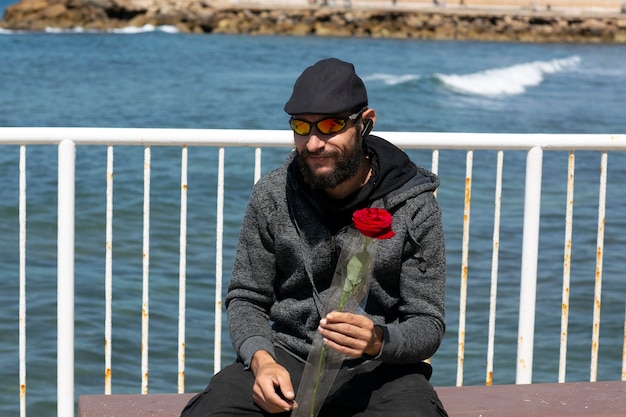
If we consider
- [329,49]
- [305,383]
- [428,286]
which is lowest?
[329,49]

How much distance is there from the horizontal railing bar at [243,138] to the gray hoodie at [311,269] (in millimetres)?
769

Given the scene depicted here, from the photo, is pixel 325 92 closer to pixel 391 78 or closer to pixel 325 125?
pixel 325 125

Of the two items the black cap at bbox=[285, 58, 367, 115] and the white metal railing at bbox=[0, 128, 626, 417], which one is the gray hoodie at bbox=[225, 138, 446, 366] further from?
the white metal railing at bbox=[0, 128, 626, 417]

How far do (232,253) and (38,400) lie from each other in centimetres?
324

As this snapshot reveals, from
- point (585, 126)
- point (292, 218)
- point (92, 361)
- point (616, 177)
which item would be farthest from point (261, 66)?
point (292, 218)

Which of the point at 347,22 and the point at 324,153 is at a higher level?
the point at 324,153

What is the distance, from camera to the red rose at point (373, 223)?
2.43 m

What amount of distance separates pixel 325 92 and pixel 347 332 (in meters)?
0.61

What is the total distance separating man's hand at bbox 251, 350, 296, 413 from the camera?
257cm

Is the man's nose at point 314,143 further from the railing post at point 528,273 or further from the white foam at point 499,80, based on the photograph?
the white foam at point 499,80

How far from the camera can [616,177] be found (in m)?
14.6

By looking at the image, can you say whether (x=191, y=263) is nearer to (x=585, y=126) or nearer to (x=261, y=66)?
(x=585, y=126)

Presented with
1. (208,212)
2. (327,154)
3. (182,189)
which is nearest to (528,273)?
(182,189)

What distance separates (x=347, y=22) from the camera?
68125 mm
